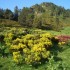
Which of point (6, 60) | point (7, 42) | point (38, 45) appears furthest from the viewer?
point (7, 42)

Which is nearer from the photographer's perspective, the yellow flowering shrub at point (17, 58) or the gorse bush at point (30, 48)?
the yellow flowering shrub at point (17, 58)

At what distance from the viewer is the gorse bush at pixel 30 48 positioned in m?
21.1

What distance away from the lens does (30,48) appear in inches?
946

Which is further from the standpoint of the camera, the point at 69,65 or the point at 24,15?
the point at 24,15

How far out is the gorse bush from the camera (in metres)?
21.1

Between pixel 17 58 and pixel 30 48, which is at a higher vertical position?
pixel 30 48

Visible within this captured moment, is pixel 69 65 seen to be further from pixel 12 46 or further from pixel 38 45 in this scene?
pixel 12 46

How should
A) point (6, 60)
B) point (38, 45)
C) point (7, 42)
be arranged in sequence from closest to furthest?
point (6, 60) < point (38, 45) < point (7, 42)

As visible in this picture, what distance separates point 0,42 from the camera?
2575 cm

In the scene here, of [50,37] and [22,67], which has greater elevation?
[50,37]

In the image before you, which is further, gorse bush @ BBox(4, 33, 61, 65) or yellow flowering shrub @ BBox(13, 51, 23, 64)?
gorse bush @ BBox(4, 33, 61, 65)

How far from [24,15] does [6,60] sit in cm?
4943

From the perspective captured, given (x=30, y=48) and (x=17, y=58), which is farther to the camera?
(x=30, y=48)

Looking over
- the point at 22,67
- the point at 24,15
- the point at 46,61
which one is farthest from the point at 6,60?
the point at 24,15
